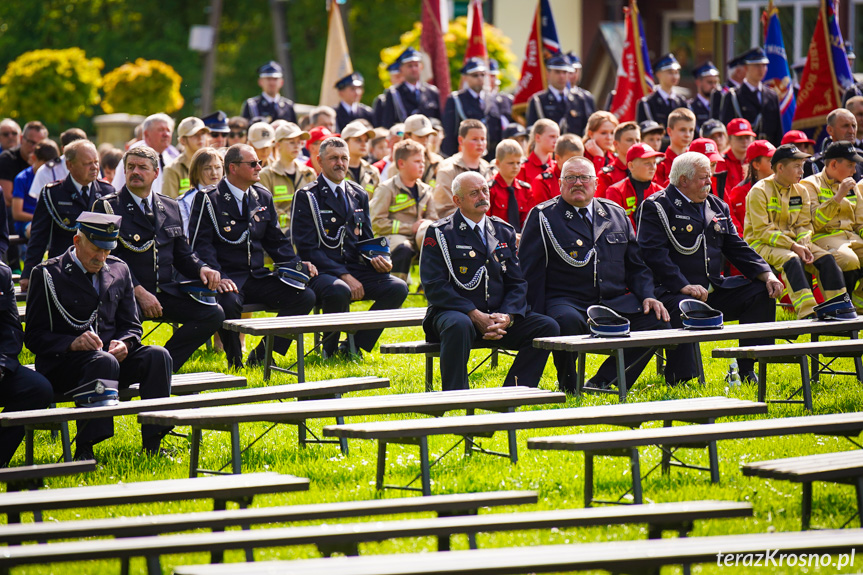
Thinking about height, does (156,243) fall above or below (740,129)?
below

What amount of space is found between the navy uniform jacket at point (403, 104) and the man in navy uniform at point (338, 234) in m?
6.96

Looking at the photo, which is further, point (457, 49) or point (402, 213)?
point (457, 49)

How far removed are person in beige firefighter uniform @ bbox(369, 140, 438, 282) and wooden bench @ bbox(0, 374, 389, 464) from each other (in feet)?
16.7

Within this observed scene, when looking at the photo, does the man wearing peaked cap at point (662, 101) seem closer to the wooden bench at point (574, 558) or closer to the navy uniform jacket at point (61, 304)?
the navy uniform jacket at point (61, 304)

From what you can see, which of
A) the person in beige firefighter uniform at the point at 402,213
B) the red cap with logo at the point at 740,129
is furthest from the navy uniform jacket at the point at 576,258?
the red cap with logo at the point at 740,129

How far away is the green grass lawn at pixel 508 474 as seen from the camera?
6543 millimetres

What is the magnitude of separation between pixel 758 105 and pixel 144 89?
1426 cm

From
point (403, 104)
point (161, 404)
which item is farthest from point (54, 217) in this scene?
point (403, 104)

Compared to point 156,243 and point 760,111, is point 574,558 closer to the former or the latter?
point 156,243

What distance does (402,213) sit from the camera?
539 inches

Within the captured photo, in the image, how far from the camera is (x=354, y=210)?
11844mm

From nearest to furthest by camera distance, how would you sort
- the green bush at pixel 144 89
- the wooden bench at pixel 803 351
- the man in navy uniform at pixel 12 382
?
the man in navy uniform at pixel 12 382
the wooden bench at pixel 803 351
the green bush at pixel 144 89

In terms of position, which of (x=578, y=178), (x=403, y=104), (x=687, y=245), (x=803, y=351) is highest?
(x=403, y=104)

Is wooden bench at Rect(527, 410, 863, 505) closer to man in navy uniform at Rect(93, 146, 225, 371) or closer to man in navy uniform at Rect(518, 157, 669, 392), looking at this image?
man in navy uniform at Rect(518, 157, 669, 392)
